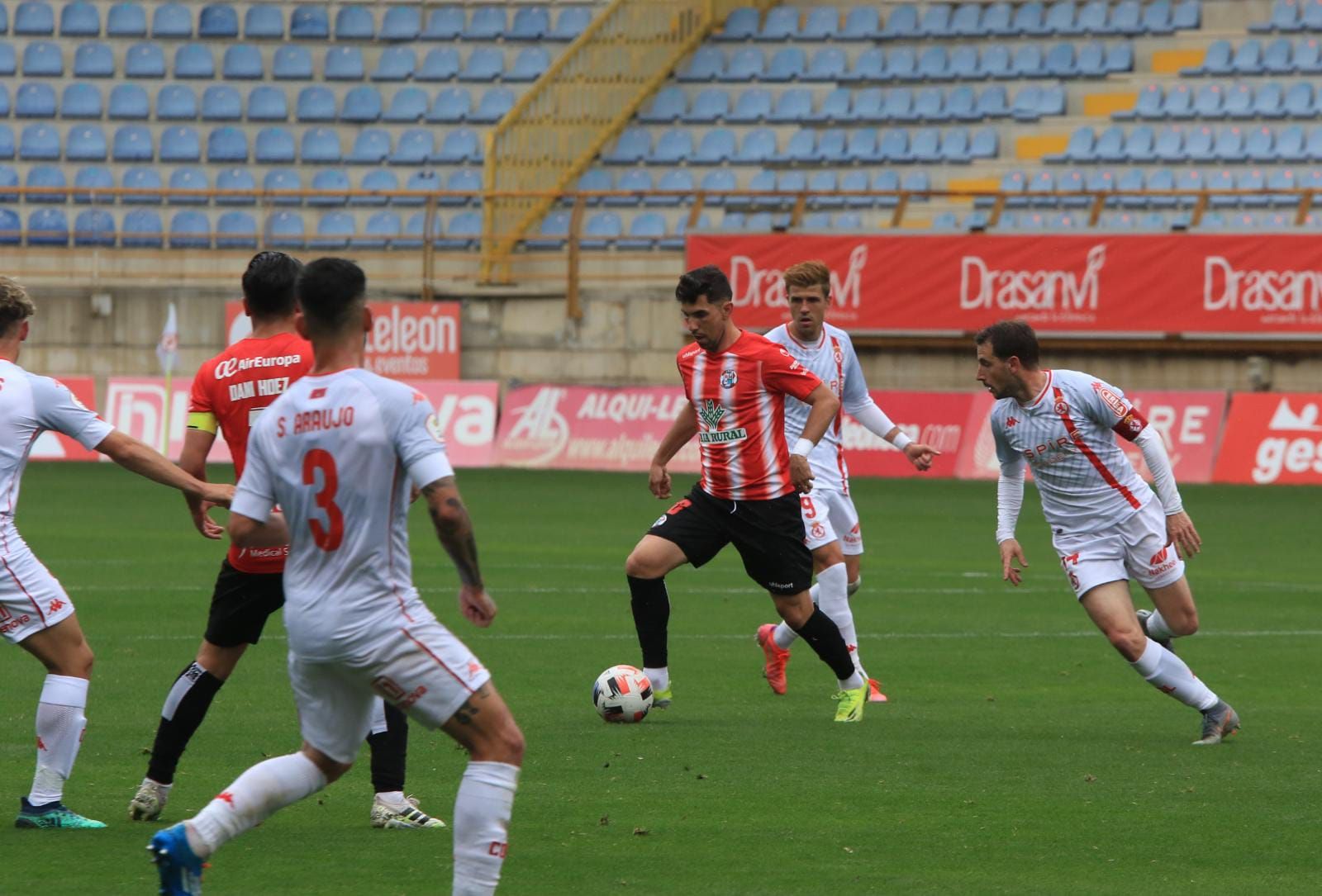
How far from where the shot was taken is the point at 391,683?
5.12 m

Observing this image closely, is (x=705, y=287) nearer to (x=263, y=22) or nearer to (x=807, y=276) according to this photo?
(x=807, y=276)

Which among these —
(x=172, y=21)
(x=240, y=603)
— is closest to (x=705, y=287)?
(x=240, y=603)

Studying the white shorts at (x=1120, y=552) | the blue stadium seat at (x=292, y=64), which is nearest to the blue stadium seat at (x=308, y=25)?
the blue stadium seat at (x=292, y=64)

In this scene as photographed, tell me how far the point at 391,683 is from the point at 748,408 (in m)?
4.32

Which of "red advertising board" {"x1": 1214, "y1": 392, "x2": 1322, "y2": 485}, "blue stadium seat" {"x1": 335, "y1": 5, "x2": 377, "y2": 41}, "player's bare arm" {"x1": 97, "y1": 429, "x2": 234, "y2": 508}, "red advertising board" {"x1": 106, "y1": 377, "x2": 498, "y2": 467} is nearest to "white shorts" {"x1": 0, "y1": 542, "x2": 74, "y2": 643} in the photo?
"player's bare arm" {"x1": 97, "y1": 429, "x2": 234, "y2": 508}

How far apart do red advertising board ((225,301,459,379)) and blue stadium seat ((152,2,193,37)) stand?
812cm

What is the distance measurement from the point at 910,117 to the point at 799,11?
403cm

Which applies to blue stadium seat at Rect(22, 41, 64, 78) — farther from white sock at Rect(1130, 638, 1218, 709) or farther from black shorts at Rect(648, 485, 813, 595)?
white sock at Rect(1130, 638, 1218, 709)

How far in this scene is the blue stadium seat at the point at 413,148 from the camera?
3281 cm

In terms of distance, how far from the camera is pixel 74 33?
114ft

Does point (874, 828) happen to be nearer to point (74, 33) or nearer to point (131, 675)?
point (131, 675)

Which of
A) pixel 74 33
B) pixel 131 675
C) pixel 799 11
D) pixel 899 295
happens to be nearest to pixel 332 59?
pixel 74 33

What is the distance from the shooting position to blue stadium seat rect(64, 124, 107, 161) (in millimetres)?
32906

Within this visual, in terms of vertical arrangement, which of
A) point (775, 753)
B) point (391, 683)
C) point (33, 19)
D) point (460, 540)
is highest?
point (33, 19)
